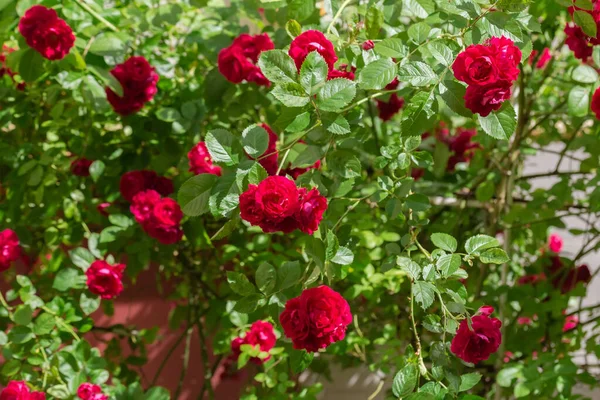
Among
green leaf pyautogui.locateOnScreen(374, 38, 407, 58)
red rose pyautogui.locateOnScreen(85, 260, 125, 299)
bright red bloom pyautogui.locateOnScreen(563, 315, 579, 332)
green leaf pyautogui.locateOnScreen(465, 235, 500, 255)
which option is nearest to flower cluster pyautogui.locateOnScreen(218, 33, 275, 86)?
green leaf pyautogui.locateOnScreen(374, 38, 407, 58)

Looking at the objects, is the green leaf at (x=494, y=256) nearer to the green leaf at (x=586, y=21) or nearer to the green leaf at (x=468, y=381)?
the green leaf at (x=468, y=381)

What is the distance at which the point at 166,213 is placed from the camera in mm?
1445

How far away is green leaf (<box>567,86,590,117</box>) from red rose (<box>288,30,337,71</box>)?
1.69ft

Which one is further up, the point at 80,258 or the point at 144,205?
the point at 144,205

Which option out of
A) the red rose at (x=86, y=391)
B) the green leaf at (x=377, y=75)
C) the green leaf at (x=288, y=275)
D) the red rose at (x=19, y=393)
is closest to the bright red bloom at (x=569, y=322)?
the green leaf at (x=288, y=275)

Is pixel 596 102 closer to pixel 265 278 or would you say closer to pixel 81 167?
pixel 265 278

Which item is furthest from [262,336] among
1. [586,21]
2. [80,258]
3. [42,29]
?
[586,21]

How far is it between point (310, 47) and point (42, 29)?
0.66 metres

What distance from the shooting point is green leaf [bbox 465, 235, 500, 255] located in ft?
3.43

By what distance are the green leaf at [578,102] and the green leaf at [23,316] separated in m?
1.18

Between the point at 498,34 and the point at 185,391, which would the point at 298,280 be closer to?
the point at 498,34

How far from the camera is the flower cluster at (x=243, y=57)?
1.39m

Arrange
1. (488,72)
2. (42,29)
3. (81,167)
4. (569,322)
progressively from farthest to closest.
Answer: (569,322), (81,167), (42,29), (488,72)

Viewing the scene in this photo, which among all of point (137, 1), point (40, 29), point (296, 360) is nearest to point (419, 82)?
point (296, 360)
